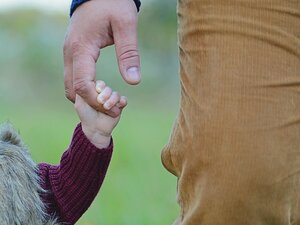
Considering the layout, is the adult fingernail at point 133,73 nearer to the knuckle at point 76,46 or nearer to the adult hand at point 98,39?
the adult hand at point 98,39

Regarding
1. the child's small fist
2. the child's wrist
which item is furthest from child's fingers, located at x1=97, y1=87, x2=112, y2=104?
the child's wrist

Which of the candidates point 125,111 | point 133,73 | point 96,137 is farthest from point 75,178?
point 125,111

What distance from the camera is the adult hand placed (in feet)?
9.48

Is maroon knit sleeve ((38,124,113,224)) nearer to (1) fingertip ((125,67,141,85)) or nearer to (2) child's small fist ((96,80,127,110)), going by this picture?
→ (2) child's small fist ((96,80,127,110))

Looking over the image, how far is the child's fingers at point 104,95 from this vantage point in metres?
2.89

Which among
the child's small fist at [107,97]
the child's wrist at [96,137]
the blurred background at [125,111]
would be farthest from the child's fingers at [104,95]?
the blurred background at [125,111]

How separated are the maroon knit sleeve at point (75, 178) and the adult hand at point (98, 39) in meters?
0.25

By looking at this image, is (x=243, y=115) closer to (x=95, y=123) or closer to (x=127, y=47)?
(x=127, y=47)

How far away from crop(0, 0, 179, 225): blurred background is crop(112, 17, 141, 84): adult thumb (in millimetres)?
2236

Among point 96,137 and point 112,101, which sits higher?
point 112,101

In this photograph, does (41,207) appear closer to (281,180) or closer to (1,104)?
(281,180)

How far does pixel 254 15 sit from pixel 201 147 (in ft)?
1.30

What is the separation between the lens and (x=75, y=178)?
3199 millimetres

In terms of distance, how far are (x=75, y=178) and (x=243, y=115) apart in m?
0.79
